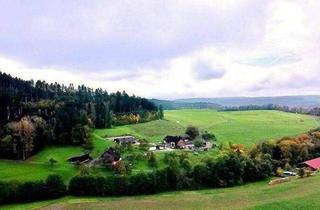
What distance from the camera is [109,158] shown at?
3506 inches

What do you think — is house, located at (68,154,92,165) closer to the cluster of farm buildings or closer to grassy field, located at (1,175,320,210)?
the cluster of farm buildings

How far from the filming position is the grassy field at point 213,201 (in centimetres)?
5265

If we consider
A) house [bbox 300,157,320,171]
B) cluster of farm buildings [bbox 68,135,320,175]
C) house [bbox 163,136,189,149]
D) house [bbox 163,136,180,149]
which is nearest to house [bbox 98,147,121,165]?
cluster of farm buildings [bbox 68,135,320,175]

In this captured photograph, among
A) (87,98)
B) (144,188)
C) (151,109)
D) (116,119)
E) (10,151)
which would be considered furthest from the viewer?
(151,109)

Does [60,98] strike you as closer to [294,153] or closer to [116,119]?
[116,119]

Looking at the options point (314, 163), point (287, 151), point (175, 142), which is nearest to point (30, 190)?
point (175, 142)

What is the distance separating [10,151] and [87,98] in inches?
2086

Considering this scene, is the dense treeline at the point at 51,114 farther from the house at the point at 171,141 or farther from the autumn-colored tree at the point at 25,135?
the house at the point at 171,141

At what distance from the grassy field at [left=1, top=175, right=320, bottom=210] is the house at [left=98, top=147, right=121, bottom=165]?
53.2 feet

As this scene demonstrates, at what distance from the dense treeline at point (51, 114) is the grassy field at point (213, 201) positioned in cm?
3543

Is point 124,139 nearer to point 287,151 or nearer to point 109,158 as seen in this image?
point 109,158

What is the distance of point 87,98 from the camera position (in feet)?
504

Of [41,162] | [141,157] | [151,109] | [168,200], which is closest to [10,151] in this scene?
[41,162]

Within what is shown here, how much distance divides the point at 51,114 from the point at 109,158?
38.6m
